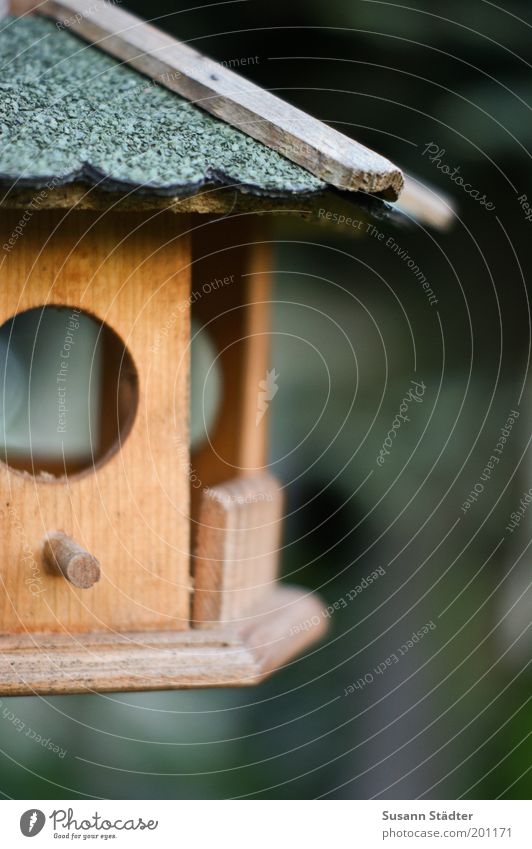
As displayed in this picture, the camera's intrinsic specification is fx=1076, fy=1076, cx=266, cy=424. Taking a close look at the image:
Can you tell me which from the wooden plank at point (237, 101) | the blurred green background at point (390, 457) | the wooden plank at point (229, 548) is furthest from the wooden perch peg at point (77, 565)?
the blurred green background at point (390, 457)

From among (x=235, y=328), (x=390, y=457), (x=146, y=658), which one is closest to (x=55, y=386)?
(x=390, y=457)

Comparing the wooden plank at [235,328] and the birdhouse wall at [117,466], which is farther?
the wooden plank at [235,328]

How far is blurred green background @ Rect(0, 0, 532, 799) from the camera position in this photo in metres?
1.26

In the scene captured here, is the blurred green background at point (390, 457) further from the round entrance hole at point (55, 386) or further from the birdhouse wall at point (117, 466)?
the birdhouse wall at point (117, 466)

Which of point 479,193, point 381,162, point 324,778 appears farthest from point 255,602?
point 324,778

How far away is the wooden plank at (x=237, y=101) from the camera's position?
65 cm

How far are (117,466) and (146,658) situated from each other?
13 centimetres

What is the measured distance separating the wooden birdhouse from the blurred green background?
42 cm

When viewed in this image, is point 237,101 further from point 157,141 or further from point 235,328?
point 235,328

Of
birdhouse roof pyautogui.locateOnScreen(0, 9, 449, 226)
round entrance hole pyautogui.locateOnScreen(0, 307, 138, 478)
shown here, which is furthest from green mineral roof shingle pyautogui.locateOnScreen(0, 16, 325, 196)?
round entrance hole pyautogui.locateOnScreen(0, 307, 138, 478)

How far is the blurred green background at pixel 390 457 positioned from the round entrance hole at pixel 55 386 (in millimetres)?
257

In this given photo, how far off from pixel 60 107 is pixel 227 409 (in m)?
0.28

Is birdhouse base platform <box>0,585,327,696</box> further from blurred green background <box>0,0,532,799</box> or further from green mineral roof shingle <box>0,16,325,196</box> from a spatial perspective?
blurred green background <box>0,0,532,799</box>
